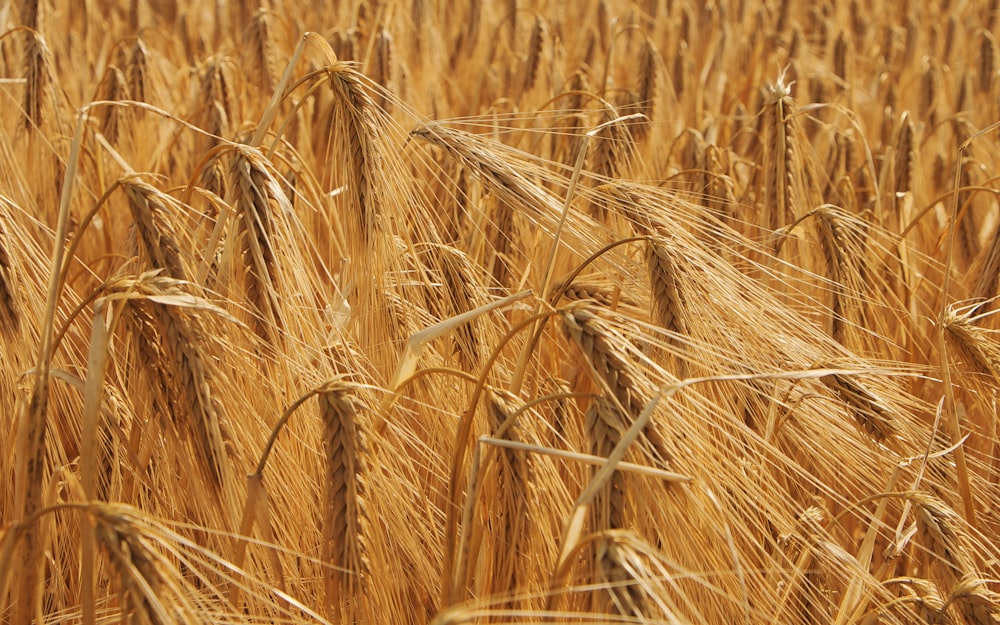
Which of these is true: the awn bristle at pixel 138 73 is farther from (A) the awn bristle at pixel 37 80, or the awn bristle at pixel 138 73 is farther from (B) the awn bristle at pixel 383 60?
(B) the awn bristle at pixel 383 60

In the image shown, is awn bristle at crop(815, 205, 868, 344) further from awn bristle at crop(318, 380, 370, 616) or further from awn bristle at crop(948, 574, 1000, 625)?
awn bristle at crop(318, 380, 370, 616)

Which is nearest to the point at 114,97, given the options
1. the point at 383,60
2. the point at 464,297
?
the point at 383,60

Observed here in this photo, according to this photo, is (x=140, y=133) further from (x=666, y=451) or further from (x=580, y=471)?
(x=666, y=451)

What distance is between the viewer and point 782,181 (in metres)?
1.85

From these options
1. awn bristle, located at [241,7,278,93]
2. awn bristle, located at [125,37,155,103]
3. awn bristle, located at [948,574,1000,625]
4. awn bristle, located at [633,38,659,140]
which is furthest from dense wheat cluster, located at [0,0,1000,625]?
awn bristle, located at [241,7,278,93]

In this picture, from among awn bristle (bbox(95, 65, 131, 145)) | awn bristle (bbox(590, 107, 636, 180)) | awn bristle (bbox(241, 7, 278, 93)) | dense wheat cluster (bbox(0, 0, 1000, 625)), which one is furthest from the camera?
awn bristle (bbox(241, 7, 278, 93))

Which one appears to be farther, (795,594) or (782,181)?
(782,181)

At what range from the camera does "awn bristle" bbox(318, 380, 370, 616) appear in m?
1.01

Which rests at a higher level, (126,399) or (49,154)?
(49,154)

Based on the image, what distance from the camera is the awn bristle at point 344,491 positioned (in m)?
1.01

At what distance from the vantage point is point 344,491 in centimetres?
104

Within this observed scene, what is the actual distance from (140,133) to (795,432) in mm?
1954

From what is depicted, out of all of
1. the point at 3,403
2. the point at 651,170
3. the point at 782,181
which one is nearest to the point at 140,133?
the point at 651,170

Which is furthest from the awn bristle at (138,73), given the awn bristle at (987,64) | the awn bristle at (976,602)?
the awn bristle at (987,64)
